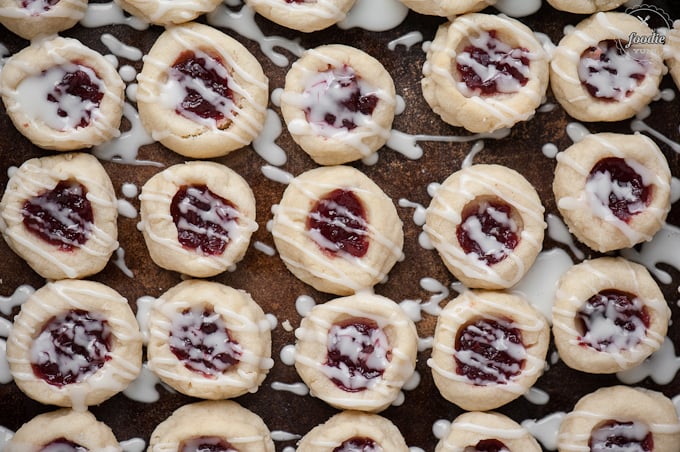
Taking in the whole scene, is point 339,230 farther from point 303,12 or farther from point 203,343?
point 303,12

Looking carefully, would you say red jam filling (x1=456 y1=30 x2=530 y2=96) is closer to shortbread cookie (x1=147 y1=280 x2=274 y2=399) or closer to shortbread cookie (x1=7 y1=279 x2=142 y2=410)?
shortbread cookie (x1=147 y1=280 x2=274 y2=399)

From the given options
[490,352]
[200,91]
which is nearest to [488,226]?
[490,352]

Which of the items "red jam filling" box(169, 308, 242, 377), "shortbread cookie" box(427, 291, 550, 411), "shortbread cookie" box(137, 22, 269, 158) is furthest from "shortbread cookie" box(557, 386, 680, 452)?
"shortbread cookie" box(137, 22, 269, 158)

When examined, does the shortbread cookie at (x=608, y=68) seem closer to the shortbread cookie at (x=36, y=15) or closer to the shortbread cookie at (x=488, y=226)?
the shortbread cookie at (x=488, y=226)

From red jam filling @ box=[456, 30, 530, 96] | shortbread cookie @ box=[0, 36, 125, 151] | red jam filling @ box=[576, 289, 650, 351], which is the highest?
red jam filling @ box=[456, 30, 530, 96]

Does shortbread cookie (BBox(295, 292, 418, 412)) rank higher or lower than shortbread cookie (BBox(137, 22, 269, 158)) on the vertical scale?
lower

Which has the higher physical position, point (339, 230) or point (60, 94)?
point (60, 94)

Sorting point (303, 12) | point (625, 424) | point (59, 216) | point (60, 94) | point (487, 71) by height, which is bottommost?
point (625, 424)
